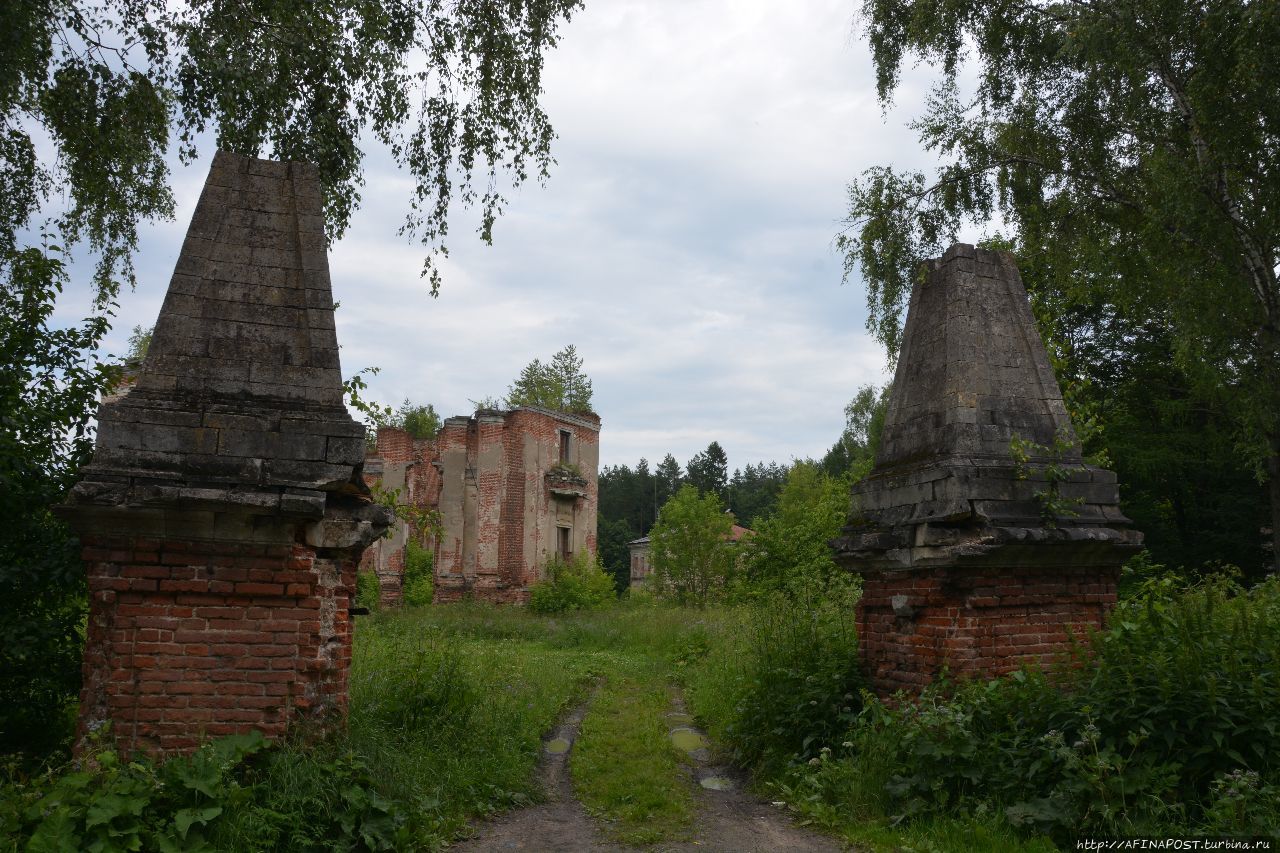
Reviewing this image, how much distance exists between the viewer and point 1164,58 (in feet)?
39.4

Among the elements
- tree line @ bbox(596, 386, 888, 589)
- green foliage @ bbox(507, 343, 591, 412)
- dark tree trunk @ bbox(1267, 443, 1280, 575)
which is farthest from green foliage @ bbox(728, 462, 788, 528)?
dark tree trunk @ bbox(1267, 443, 1280, 575)

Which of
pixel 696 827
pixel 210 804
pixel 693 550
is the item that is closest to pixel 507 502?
pixel 693 550

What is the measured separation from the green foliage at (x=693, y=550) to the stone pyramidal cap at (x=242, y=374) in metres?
21.6

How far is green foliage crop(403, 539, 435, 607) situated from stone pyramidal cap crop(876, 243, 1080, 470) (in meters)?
23.1

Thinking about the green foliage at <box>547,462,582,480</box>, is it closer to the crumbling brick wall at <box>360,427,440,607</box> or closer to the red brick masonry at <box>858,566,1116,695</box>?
the crumbling brick wall at <box>360,427,440,607</box>

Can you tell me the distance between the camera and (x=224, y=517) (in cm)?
530

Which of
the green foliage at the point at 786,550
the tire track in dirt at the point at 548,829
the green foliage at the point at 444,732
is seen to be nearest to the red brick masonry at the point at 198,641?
the green foliage at the point at 444,732

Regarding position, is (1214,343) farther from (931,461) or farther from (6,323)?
(6,323)

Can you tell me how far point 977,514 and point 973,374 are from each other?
1.20 meters

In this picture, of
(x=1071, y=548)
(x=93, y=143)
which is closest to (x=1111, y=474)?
(x=1071, y=548)

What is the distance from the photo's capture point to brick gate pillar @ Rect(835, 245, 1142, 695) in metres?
6.38

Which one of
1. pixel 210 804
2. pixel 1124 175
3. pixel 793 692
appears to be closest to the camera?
pixel 210 804

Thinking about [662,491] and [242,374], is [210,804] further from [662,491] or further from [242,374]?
[662,491]

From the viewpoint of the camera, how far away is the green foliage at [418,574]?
92.9 ft
